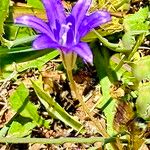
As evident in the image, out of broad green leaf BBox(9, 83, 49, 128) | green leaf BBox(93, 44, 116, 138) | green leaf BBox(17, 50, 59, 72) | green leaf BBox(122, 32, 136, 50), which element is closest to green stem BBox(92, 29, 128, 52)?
green leaf BBox(122, 32, 136, 50)

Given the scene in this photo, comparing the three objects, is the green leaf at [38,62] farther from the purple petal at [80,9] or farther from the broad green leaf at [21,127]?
the purple petal at [80,9]

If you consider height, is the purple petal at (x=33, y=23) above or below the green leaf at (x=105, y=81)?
above

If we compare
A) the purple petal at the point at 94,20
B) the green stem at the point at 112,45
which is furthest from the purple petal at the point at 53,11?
the green stem at the point at 112,45

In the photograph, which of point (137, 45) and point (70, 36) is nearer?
point (70, 36)

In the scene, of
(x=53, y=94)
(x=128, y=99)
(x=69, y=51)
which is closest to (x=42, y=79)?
(x=53, y=94)

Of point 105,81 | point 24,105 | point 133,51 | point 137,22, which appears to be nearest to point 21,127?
point 24,105

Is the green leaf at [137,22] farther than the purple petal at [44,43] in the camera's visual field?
Yes

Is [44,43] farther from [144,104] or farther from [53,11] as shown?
[144,104]
